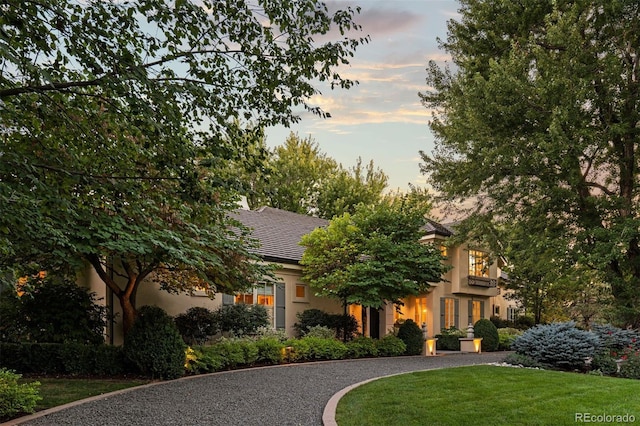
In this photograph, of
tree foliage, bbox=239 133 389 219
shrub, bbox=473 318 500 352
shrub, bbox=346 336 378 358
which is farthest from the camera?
tree foliage, bbox=239 133 389 219

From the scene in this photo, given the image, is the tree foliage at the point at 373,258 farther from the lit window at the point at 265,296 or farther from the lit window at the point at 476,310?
the lit window at the point at 476,310

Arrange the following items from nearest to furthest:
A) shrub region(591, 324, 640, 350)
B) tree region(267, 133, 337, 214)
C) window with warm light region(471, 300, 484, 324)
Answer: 1. shrub region(591, 324, 640, 350)
2. window with warm light region(471, 300, 484, 324)
3. tree region(267, 133, 337, 214)

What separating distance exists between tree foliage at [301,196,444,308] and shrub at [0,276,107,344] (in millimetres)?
7837

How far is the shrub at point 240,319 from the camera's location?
16219 millimetres

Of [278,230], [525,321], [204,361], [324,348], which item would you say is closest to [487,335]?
[324,348]

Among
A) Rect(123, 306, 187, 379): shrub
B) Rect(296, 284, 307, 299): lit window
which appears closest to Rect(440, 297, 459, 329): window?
Rect(296, 284, 307, 299): lit window

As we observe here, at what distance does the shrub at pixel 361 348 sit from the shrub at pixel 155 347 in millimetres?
6864

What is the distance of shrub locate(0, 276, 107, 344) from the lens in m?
12.4

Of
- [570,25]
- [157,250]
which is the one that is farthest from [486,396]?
[570,25]

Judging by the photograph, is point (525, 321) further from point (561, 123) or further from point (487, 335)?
point (561, 123)

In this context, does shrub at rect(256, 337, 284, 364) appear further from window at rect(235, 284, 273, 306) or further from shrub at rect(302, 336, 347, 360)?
window at rect(235, 284, 273, 306)

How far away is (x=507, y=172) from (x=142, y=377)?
1274 centimetres

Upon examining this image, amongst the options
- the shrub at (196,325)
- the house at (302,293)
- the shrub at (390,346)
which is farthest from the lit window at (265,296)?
the shrub at (390,346)

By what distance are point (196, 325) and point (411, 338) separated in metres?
7.89
